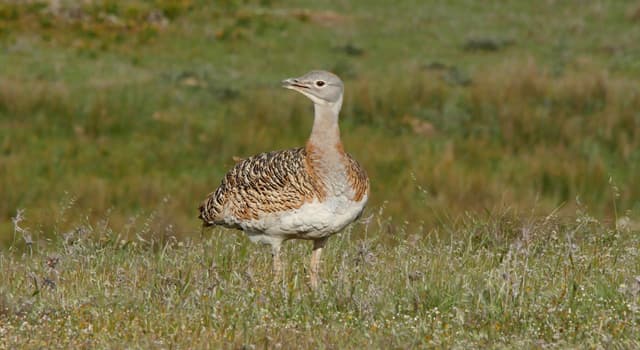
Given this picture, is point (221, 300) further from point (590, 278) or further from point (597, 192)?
point (597, 192)

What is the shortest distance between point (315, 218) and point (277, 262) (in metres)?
0.46

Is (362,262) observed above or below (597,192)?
above

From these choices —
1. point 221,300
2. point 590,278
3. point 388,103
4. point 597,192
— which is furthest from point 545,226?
point 388,103

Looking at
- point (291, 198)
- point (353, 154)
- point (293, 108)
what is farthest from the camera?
point (293, 108)

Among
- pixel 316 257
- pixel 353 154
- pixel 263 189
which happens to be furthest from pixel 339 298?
pixel 353 154

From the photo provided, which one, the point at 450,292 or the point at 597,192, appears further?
the point at 597,192

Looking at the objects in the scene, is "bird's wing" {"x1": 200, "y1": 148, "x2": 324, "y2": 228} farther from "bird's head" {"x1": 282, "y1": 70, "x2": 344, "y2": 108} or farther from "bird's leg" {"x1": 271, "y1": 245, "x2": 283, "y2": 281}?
"bird's head" {"x1": 282, "y1": 70, "x2": 344, "y2": 108}

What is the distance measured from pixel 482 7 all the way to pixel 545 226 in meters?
19.6

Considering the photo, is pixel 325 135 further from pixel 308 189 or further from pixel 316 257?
pixel 316 257

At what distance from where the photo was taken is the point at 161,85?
19297 mm

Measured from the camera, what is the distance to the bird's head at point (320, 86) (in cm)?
784

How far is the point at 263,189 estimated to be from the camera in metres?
7.88

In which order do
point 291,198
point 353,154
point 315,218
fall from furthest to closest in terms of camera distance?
point 353,154 < point 291,198 < point 315,218

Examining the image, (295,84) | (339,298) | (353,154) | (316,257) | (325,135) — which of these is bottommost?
(353,154)
